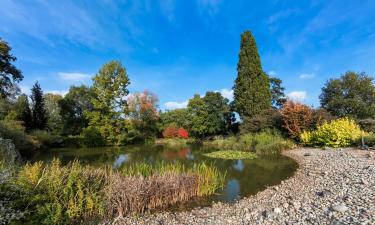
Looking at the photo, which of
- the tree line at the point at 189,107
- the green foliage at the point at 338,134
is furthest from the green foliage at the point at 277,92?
the green foliage at the point at 338,134

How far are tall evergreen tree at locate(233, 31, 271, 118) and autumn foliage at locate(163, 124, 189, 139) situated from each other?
9.06m

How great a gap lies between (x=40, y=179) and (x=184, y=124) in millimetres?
26966

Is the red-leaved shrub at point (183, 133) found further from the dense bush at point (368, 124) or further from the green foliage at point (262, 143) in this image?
the dense bush at point (368, 124)

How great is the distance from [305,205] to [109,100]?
76.6 feet

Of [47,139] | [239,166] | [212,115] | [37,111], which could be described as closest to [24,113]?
[37,111]

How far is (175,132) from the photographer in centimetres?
3072

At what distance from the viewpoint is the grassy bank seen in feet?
13.6

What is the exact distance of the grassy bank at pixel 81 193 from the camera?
4160mm

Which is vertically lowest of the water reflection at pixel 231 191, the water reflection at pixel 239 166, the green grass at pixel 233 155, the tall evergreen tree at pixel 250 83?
the water reflection at pixel 231 191

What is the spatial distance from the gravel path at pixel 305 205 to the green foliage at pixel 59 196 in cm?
75

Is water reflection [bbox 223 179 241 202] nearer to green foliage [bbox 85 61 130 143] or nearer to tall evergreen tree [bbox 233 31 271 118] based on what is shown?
tall evergreen tree [bbox 233 31 271 118]

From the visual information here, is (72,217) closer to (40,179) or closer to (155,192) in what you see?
(40,179)

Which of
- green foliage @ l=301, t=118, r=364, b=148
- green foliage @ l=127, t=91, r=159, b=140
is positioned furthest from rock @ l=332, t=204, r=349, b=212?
green foliage @ l=127, t=91, r=159, b=140

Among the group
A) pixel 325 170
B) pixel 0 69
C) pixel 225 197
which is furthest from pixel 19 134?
pixel 325 170
